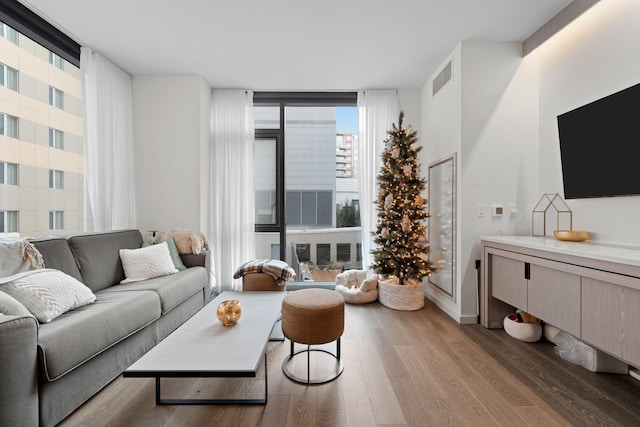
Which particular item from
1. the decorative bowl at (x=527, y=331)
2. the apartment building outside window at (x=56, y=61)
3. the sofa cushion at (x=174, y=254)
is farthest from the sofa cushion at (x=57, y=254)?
the decorative bowl at (x=527, y=331)

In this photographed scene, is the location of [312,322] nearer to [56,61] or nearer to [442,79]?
[442,79]

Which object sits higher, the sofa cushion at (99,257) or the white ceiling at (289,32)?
the white ceiling at (289,32)

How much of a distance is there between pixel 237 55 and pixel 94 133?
1731mm

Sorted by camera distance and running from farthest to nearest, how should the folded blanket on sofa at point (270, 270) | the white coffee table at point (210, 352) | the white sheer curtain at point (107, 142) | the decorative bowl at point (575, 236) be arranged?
the folded blanket on sofa at point (270, 270), the white sheer curtain at point (107, 142), the decorative bowl at point (575, 236), the white coffee table at point (210, 352)

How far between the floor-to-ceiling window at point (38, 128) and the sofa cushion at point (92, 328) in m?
1.19

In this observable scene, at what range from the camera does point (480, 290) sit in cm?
294

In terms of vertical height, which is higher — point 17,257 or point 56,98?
point 56,98

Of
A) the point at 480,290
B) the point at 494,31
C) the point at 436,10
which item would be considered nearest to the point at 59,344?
the point at 480,290

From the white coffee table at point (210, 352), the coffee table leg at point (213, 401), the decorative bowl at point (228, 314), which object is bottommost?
the coffee table leg at point (213, 401)

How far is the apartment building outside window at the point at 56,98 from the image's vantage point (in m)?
2.87

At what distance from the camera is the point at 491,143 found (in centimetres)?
294

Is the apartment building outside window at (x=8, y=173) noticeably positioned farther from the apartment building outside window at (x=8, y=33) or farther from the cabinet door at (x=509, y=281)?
the cabinet door at (x=509, y=281)

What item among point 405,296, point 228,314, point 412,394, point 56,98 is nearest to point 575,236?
point 405,296

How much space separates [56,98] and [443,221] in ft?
14.0
